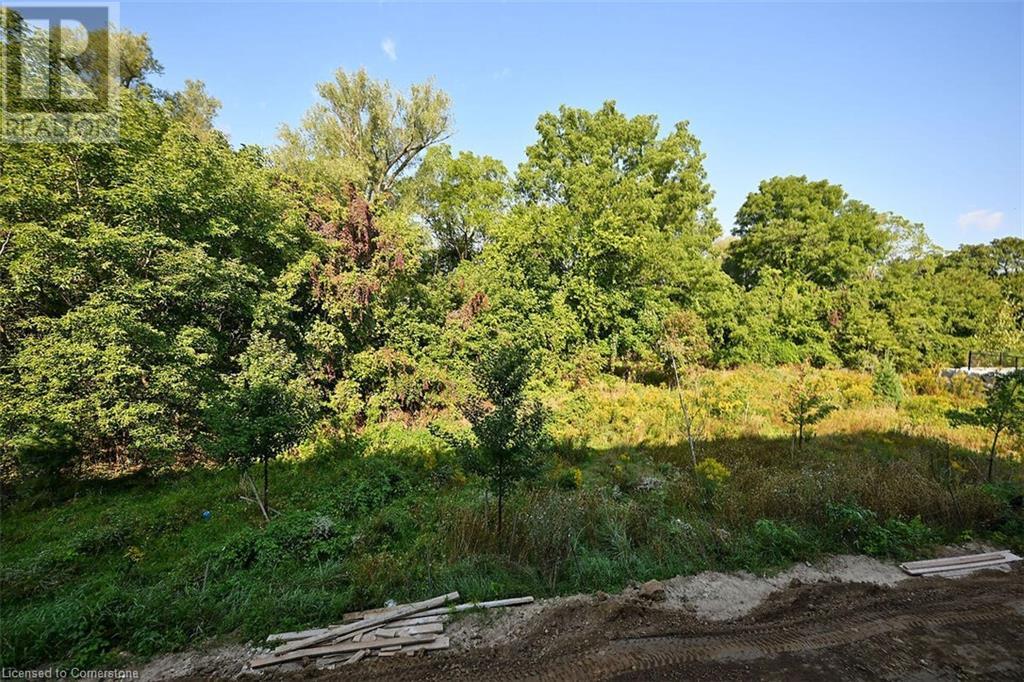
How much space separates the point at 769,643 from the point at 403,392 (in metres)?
11.3

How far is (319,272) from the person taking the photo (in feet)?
42.4

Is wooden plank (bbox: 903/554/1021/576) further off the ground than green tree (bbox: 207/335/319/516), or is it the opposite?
green tree (bbox: 207/335/319/516)

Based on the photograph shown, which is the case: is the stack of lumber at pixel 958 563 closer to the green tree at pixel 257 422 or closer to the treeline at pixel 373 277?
the treeline at pixel 373 277

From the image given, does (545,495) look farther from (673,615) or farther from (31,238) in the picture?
(31,238)

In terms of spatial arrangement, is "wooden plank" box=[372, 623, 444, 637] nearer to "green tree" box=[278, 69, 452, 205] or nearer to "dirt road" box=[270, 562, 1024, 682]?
"dirt road" box=[270, 562, 1024, 682]

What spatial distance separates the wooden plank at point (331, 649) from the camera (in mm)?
4250

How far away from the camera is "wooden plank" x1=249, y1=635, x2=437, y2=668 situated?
425 cm

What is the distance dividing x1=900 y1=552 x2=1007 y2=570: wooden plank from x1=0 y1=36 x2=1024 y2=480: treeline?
8.15 meters

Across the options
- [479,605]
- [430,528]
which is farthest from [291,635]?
[430,528]

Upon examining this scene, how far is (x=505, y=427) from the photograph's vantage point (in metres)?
6.23

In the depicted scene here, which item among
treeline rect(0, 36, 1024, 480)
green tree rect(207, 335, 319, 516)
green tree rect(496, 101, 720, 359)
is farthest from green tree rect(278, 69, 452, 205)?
green tree rect(207, 335, 319, 516)

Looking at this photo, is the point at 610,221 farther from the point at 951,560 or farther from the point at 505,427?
the point at 951,560

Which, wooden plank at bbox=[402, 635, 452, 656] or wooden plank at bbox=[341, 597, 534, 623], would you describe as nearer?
wooden plank at bbox=[402, 635, 452, 656]

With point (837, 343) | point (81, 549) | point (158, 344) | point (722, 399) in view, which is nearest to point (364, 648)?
point (81, 549)
